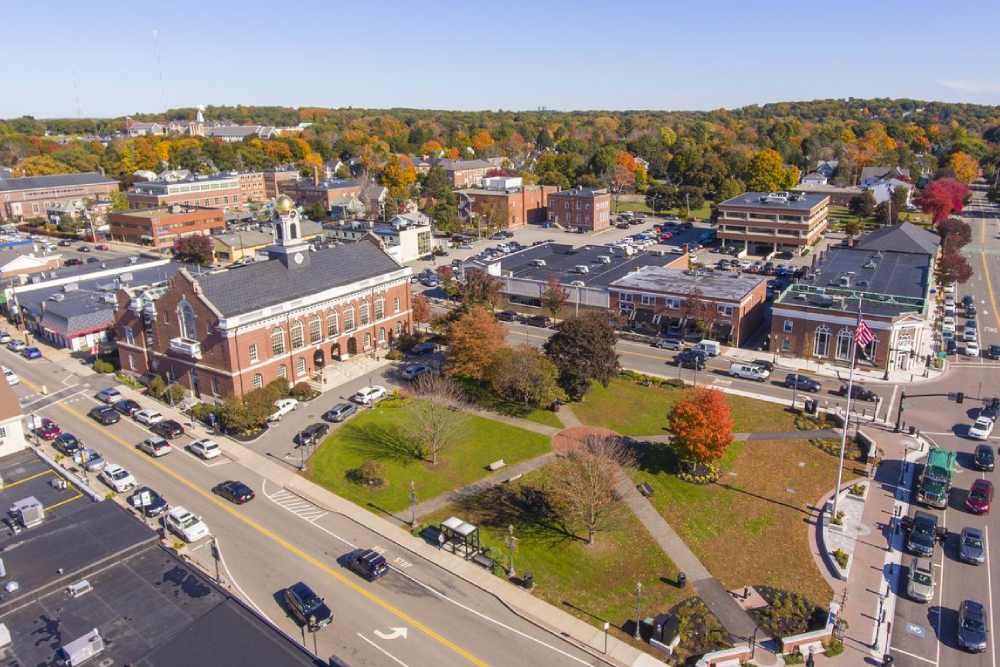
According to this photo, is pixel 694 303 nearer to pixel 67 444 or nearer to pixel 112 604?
pixel 67 444

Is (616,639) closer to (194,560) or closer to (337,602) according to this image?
(337,602)

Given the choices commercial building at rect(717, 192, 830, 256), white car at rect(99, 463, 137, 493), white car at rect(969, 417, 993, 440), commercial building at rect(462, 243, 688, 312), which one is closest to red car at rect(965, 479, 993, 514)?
white car at rect(969, 417, 993, 440)

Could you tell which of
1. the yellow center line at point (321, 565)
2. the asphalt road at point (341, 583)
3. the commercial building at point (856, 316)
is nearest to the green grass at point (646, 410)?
the commercial building at point (856, 316)

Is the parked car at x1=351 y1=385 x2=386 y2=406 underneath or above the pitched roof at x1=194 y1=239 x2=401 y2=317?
underneath

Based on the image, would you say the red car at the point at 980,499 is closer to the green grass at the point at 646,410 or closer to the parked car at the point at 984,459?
the parked car at the point at 984,459

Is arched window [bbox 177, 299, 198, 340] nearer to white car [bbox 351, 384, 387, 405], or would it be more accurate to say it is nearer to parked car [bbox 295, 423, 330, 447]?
parked car [bbox 295, 423, 330, 447]

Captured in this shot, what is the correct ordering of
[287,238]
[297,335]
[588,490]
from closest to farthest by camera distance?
[588,490] → [297,335] → [287,238]

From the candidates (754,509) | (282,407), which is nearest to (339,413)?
(282,407)
